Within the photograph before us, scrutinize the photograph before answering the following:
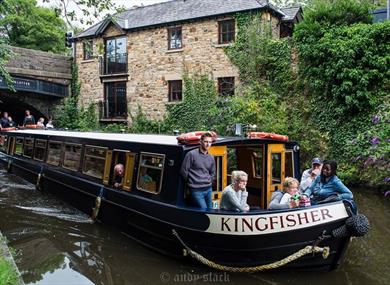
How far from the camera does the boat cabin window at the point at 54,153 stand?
37.0 feet

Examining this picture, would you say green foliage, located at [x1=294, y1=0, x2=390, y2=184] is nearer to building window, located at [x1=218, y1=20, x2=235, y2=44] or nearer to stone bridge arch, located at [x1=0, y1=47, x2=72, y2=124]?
building window, located at [x1=218, y1=20, x2=235, y2=44]

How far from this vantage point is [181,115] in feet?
63.0

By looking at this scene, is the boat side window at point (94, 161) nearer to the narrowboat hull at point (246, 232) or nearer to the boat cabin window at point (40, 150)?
the narrowboat hull at point (246, 232)

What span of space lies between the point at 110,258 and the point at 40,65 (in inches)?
741

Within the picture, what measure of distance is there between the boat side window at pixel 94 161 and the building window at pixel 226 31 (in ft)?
34.0

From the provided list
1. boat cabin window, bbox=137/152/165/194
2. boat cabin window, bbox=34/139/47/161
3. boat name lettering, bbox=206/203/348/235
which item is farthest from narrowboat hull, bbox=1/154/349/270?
boat cabin window, bbox=34/139/47/161

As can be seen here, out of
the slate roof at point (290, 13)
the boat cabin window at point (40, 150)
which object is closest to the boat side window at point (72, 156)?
the boat cabin window at point (40, 150)

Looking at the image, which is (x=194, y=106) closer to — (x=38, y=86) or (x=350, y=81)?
(x=350, y=81)

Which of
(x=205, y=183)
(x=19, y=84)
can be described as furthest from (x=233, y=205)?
(x=19, y=84)

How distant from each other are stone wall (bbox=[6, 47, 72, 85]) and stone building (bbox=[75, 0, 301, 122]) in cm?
104

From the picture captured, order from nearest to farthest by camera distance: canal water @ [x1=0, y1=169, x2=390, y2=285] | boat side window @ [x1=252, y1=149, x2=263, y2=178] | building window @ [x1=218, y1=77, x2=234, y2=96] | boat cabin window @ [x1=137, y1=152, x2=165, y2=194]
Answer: canal water @ [x1=0, y1=169, x2=390, y2=285] → boat cabin window @ [x1=137, y1=152, x2=165, y2=194] → boat side window @ [x1=252, y1=149, x2=263, y2=178] → building window @ [x1=218, y1=77, x2=234, y2=96]

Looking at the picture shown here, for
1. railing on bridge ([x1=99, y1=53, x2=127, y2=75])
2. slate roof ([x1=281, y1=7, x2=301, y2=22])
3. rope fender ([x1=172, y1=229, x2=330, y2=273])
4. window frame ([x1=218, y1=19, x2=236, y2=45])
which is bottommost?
rope fender ([x1=172, y1=229, x2=330, y2=273])

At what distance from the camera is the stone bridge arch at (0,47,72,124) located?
72.9ft

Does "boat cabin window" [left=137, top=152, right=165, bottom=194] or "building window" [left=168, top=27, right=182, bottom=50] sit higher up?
"building window" [left=168, top=27, right=182, bottom=50]
